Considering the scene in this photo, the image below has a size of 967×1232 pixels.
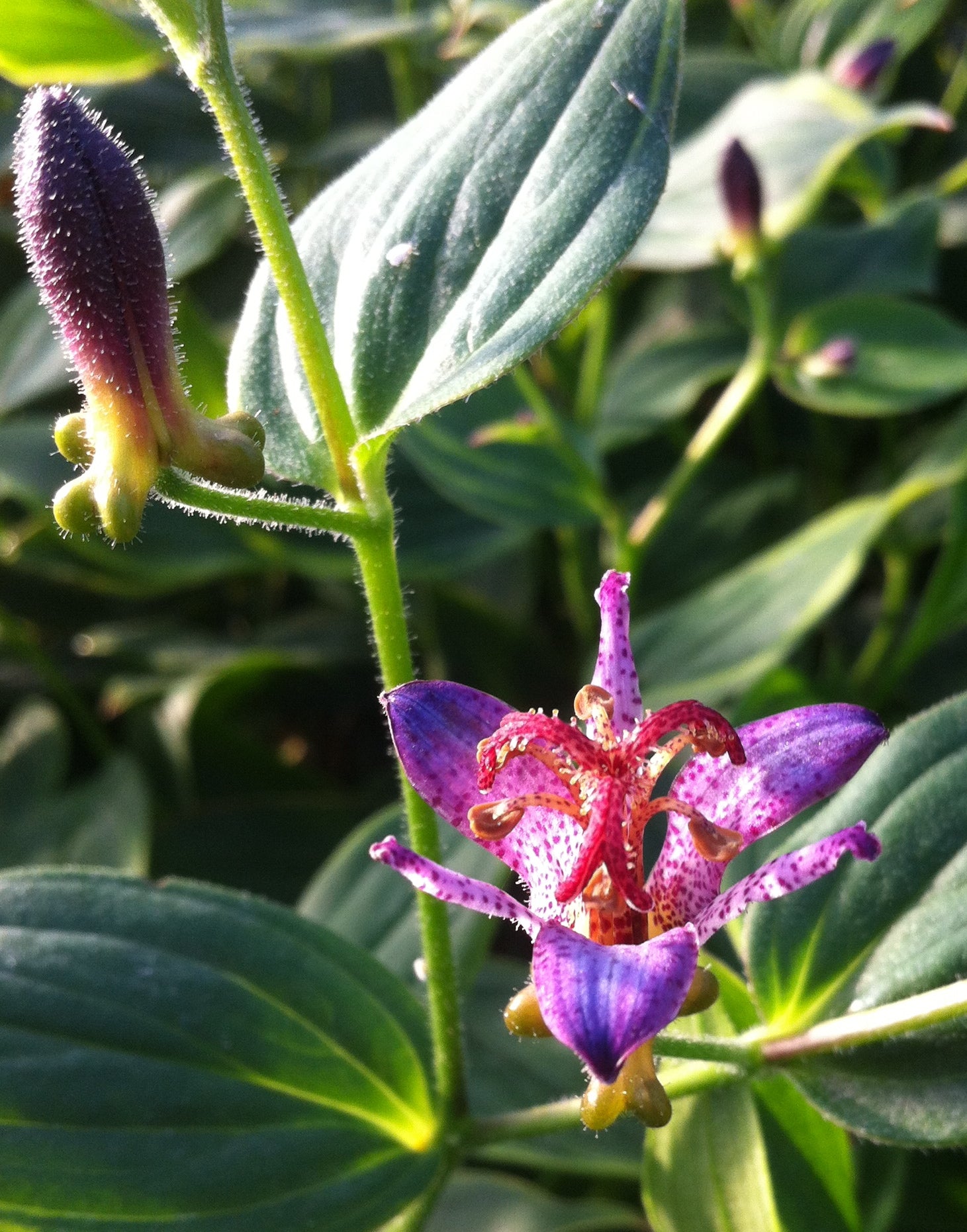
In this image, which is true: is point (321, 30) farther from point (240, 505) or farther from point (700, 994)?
point (700, 994)

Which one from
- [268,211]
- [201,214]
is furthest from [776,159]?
[268,211]

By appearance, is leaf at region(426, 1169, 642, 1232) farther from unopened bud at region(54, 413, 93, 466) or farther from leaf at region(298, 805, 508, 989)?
unopened bud at region(54, 413, 93, 466)

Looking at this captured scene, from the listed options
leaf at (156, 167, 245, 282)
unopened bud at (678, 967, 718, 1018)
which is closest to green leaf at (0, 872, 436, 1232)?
unopened bud at (678, 967, 718, 1018)

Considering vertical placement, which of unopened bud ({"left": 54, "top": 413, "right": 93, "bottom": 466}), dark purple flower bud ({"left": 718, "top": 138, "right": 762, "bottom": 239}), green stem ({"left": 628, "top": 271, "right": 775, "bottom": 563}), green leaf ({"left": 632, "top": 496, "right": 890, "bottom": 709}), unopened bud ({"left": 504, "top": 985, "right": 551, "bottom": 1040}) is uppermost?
dark purple flower bud ({"left": 718, "top": 138, "right": 762, "bottom": 239})

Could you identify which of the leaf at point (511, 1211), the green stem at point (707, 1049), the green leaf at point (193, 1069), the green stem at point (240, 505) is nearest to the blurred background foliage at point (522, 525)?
the leaf at point (511, 1211)

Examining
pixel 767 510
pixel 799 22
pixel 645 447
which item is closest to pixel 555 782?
pixel 767 510

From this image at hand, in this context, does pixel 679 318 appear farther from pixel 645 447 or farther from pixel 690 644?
pixel 690 644
